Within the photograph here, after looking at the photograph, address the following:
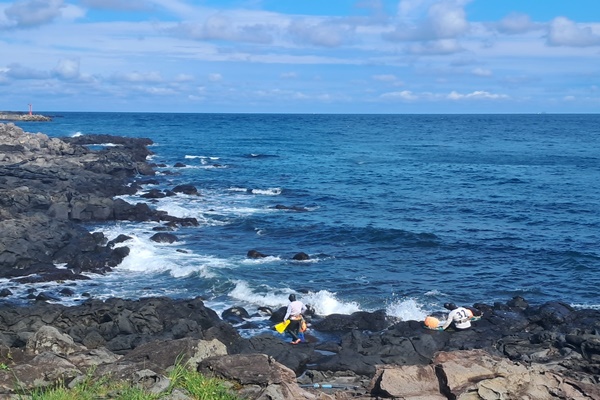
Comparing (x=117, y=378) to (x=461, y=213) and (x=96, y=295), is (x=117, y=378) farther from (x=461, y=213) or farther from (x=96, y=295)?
(x=461, y=213)

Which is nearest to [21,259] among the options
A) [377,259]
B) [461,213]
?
[377,259]

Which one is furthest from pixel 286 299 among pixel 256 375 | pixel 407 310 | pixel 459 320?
pixel 256 375

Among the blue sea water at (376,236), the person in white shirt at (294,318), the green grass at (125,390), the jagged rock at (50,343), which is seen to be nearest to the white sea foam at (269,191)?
the blue sea water at (376,236)

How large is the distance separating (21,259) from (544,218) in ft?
108

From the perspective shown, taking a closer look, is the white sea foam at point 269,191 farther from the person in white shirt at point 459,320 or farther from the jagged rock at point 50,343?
the jagged rock at point 50,343

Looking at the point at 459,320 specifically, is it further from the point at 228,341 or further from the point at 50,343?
the point at 50,343

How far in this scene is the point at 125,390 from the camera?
1047cm

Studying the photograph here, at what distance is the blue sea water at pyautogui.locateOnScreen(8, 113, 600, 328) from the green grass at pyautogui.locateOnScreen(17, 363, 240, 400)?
15744mm

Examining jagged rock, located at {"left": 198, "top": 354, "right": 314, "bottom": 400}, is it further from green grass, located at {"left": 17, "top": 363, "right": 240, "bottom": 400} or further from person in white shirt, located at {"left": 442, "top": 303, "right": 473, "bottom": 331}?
person in white shirt, located at {"left": 442, "top": 303, "right": 473, "bottom": 331}

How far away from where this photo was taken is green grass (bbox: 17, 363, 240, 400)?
10055 millimetres

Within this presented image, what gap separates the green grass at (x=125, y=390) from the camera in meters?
10.1

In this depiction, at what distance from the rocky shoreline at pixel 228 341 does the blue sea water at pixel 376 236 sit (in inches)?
90.3

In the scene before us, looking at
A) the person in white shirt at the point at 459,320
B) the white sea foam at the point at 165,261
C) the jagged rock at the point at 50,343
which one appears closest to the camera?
the jagged rock at the point at 50,343

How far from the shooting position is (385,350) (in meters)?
20.9
